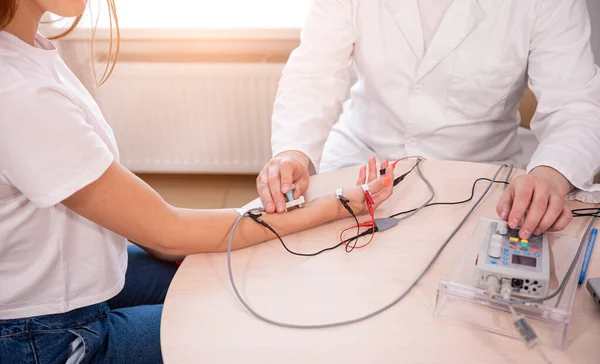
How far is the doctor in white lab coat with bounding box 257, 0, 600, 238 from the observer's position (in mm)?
1139

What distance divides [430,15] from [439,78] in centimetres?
15

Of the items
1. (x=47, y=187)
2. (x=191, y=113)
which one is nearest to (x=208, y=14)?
(x=191, y=113)

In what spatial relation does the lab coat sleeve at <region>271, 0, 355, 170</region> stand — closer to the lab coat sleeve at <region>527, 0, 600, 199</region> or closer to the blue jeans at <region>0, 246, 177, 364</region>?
the lab coat sleeve at <region>527, 0, 600, 199</region>

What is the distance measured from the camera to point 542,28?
3.83ft

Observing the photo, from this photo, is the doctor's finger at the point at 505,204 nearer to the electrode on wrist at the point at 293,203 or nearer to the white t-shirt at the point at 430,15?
the electrode on wrist at the point at 293,203

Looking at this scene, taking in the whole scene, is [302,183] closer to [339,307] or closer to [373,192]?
[373,192]

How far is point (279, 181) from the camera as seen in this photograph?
0.96 meters

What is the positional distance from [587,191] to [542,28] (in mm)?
411

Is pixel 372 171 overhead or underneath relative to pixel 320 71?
underneath

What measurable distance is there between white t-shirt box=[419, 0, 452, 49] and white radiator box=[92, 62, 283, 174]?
856 mm

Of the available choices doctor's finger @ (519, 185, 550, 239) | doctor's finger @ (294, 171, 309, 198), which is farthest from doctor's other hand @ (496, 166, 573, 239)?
doctor's finger @ (294, 171, 309, 198)

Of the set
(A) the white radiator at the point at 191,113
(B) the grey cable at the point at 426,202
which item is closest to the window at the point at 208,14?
(A) the white radiator at the point at 191,113

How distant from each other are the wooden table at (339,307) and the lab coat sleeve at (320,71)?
0.40m

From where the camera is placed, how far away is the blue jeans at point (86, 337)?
2.62 ft
